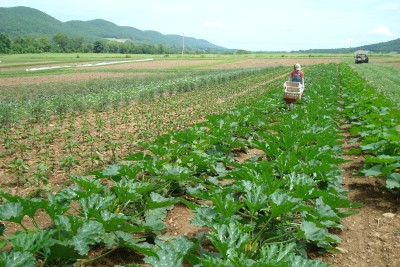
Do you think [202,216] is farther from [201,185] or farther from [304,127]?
[304,127]

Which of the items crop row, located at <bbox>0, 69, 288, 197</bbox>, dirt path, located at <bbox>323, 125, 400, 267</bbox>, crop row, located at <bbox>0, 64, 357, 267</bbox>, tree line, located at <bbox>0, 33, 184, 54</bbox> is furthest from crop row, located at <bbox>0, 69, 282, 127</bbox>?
tree line, located at <bbox>0, 33, 184, 54</bbox>

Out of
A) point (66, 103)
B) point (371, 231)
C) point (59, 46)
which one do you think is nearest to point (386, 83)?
point (66, 103)

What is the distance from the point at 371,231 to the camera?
14.1 ft

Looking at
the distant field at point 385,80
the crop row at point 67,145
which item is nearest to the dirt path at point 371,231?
the crop row at point 67,145

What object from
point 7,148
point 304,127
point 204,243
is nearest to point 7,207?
point 204,243

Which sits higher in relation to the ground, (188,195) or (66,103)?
(66,103)

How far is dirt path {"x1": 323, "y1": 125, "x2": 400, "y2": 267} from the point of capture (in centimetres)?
370

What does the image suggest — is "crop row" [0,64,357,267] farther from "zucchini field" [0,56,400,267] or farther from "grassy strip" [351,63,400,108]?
"grassy strip" [351,63,400,108]

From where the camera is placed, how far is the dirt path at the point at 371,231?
3.70 metres

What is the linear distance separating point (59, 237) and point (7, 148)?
5.44m

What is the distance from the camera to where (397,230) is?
168 inches

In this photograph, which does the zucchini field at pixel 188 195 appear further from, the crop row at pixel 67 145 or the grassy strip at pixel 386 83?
the grassy strip at pixel 386 83

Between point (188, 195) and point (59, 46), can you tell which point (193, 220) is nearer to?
point (188, 195)

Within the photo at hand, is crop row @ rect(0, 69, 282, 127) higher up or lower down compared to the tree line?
lower down
